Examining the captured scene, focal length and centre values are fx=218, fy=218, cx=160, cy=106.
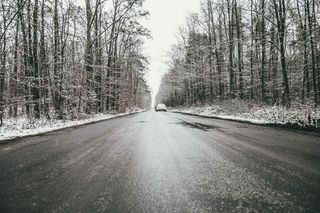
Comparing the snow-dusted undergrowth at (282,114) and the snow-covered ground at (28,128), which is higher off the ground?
the snow-dusted undergrowth at (282,114)

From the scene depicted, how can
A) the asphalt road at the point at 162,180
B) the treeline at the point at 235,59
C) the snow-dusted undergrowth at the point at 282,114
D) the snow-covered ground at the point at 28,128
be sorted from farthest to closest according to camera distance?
the treeline at the point at 235,59 < the snow-dusted undergrowth at the point at 282,114 < the snow-covered ground at the point at 28,128 < the asphalt road at the point at 162,180

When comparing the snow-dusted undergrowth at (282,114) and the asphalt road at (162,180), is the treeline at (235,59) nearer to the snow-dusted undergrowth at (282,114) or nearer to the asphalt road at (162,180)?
the snow-dusted undergrowth at (282,114)

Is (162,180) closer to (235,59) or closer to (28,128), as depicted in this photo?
(28,128)

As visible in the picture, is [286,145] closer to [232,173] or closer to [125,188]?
[232,173]

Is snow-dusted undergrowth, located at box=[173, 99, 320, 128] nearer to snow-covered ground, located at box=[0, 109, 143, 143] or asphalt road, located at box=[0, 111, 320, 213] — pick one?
asphalt road, located at box=[0, 111, 320, 213]

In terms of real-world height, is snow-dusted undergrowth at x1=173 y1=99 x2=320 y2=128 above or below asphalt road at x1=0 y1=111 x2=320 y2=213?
Result: above

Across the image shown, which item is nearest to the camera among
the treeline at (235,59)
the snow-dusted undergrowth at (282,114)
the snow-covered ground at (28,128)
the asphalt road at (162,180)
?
the asphalt road at (162,180)

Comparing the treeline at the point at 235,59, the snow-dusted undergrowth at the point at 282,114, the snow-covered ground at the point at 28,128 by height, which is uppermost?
the treeline at the point at 235,59

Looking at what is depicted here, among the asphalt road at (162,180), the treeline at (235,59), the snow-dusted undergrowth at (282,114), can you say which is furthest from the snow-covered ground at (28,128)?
the treeline at (235,59)

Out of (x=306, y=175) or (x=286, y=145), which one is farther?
(x=286, y=145)

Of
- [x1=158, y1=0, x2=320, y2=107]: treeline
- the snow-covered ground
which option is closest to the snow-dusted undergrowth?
[x1=158, y1=0, x2=320, y2=107]: treeline

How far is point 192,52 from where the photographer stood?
3500 centimetres

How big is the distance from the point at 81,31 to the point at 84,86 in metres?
7.28

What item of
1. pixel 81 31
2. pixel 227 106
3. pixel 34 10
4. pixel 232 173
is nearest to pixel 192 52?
pixel 227 106
